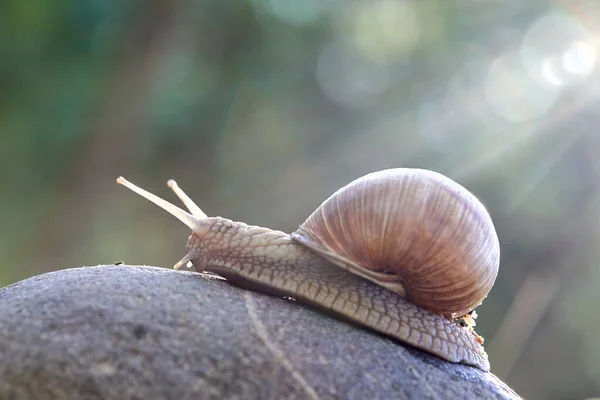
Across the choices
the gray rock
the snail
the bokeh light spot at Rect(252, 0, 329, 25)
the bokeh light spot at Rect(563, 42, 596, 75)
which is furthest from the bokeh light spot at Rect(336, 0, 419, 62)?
the gray rock

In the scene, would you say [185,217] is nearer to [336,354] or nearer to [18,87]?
[336,354]

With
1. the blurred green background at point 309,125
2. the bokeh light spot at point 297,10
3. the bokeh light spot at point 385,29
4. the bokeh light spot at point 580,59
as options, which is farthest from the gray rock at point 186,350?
the bokeh light spot at point 385,29

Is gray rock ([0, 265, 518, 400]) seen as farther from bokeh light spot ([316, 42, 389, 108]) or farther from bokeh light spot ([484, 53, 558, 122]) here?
bokeh light spot ([316, 42, 389, 108])

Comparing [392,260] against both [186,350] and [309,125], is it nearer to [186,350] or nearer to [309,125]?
[186,350]

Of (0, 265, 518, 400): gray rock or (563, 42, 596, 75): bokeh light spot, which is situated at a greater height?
(563, 42, 596, 75): bokeh light spot

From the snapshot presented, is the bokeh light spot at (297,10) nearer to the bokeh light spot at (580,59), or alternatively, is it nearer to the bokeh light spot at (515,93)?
the bokeh light spot at (515,93)

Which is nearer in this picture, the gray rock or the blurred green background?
the gray rock
